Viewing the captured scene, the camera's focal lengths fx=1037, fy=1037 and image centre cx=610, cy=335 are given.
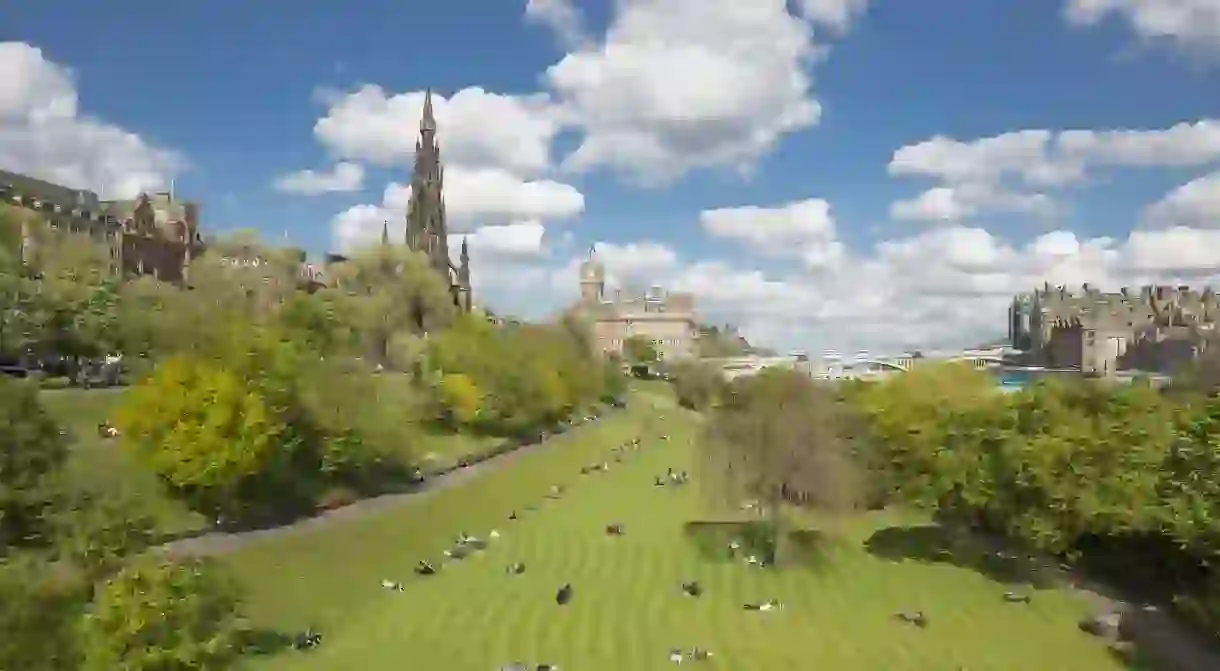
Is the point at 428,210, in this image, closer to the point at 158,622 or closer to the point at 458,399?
the point at 458,399

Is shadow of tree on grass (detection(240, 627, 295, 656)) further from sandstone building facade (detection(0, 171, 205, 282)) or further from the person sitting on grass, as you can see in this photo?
sandstone building facade (detection(0, 171, 205, 282))

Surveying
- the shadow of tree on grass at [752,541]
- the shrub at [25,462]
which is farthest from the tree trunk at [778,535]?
the shrub at [25,462]

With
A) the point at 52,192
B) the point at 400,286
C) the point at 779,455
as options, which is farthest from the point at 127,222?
the point at 779,455

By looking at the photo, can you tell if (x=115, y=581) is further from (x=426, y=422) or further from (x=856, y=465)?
(x=426, y=422)

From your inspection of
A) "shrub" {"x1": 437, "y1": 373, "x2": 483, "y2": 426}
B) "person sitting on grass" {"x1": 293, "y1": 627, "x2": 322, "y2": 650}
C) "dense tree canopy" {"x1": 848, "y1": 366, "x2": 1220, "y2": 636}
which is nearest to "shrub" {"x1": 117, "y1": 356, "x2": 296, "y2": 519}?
"person sitting on grass" {"x1": 293, "y1": 627, "x2": 322, "y2": 650}

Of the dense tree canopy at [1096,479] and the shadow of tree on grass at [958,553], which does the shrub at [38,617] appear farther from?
the shadow of tree on grass at [958,553]

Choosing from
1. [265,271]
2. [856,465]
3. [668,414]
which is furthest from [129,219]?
[856,465]
